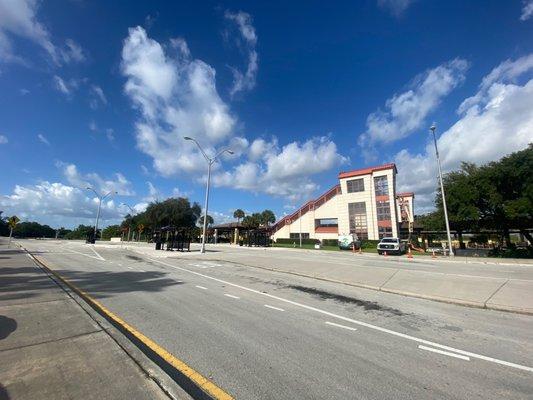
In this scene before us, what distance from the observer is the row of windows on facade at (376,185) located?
61281mm

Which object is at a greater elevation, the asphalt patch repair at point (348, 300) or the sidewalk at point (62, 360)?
the asphalt patch repair at point (348, 300)

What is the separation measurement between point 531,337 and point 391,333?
2587mm

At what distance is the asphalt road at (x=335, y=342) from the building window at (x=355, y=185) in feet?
186

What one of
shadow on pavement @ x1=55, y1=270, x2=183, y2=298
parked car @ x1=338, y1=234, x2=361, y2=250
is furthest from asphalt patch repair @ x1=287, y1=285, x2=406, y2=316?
parked car @ x1=338, y1=234, x2=361, y2=250

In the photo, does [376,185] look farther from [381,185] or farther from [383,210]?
[383,210]

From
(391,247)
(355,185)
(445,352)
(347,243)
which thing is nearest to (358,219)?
(355,185)

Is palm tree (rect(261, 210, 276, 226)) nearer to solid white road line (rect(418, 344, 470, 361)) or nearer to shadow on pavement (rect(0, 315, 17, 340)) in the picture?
shadow on pavement (rect(0, 315, 17, 340))

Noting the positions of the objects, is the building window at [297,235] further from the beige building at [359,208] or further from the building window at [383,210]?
the building window at [383,210]

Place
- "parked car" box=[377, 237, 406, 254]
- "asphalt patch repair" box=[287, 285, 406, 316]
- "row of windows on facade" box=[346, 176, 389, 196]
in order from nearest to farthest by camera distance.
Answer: "asphalt patch repair" box=[287, 285, 406, 316] → "parked car" box=[377, 237, 406, 254] → "row of windows on facade" box=[346, 176, 389, 196]

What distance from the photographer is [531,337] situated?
585 centimetres

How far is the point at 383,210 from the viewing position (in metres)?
60.8

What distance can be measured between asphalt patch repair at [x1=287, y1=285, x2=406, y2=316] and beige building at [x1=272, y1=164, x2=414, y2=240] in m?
46.0

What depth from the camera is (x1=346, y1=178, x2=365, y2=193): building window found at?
64188 millimetres

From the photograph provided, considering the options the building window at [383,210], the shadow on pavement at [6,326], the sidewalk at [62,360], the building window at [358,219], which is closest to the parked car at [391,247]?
the building window at [383,210]
